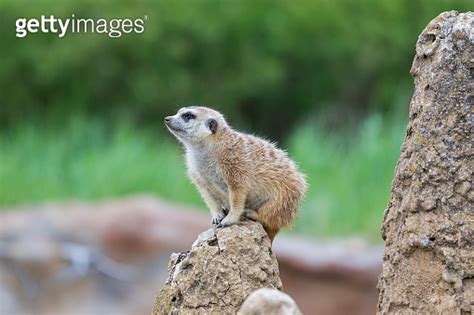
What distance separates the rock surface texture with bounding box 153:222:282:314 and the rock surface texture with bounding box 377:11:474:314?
1.52 feet

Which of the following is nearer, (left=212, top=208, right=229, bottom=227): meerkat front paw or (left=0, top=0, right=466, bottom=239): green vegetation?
(left=212, top=208, right=229, bottom=227): meerkat front paw

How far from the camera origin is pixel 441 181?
3248mm

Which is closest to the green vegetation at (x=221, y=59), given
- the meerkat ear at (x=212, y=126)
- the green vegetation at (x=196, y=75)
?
the green vegetation at (x=196, y=75)

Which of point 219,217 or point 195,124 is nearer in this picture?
point 219,217

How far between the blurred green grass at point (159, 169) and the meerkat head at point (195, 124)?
4400mm

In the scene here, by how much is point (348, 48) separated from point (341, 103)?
1.06 metres

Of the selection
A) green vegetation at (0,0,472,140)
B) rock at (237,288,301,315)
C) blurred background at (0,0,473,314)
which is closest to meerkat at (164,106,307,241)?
rock at (237,288,301,315)

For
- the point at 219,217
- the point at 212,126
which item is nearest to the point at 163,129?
the point at 212,126

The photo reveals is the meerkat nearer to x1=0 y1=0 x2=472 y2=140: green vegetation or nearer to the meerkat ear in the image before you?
the meerkat ear

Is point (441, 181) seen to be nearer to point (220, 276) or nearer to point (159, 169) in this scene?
point (220, 276)

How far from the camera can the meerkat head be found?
4250 millimetres

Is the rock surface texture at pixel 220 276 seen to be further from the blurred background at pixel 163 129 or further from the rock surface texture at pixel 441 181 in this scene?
the blurred background at pixel 163 129

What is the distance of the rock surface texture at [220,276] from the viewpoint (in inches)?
135

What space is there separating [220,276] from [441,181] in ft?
2.51
